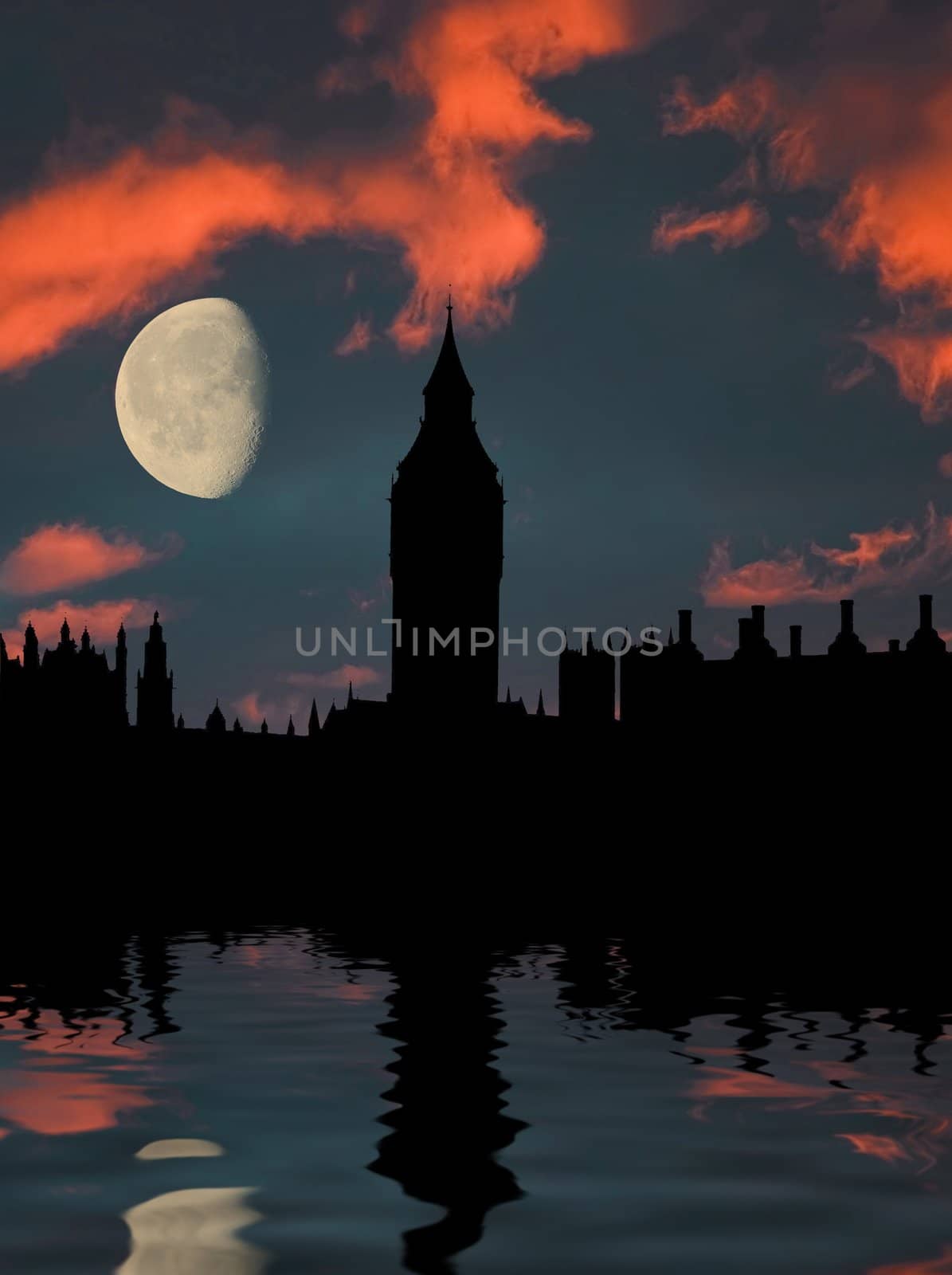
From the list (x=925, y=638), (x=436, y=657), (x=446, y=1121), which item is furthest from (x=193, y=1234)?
(x=436, y=657)

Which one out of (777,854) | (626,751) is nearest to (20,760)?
(626,751)

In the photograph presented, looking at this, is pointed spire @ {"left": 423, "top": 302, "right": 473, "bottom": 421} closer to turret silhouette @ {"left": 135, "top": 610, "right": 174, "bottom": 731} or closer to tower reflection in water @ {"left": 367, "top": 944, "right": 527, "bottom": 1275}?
turret silhouette @ {"left": 135, "top": 610, "right": 174, "bottom": 731}

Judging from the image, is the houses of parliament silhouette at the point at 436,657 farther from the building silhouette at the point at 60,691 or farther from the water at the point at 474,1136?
the water at the point at 474,1136

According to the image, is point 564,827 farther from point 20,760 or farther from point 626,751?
point 20,760

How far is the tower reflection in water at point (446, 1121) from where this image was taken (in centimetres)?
896

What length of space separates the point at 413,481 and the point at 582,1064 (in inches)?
4077

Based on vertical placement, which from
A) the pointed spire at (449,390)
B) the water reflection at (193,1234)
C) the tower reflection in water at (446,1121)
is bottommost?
the tower reflection in water at (446,1121)

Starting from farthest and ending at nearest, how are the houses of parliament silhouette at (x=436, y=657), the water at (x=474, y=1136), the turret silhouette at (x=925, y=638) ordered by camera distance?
the houses of parliament silhouette at (x=436, y=657) → the turret silhouette at (x=925, y=638) → the water at (x=474, y=1136)

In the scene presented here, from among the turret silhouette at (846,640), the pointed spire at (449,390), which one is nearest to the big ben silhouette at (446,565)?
the pointed spire at (449,390)

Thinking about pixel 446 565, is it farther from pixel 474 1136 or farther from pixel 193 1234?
pixel 193 1234

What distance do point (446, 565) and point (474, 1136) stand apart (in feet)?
339

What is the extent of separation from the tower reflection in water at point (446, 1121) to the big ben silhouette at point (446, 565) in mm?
90042

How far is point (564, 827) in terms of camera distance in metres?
76.1

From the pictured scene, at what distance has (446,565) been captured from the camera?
4515 inches
